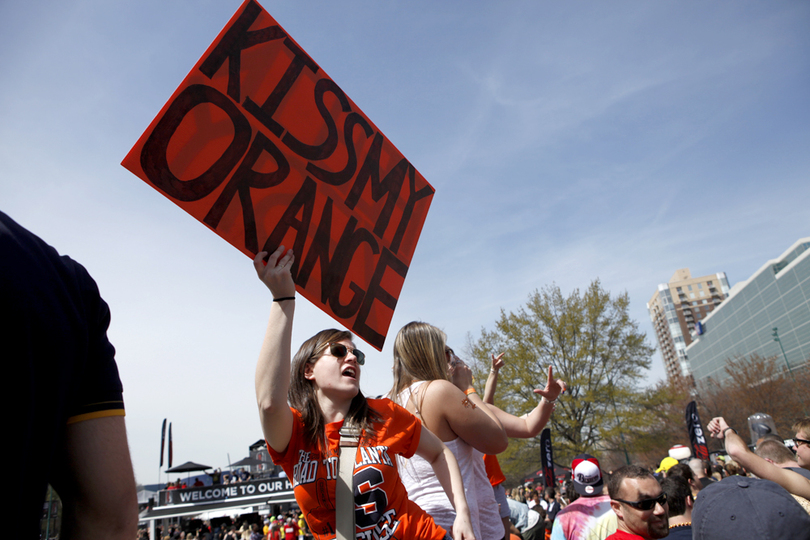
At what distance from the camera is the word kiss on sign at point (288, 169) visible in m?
2.42

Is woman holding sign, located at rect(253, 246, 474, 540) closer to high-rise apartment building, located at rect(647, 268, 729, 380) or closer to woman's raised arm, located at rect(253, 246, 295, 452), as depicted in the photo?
woman's raised arm, located at rect(253, 246, 295, 452)

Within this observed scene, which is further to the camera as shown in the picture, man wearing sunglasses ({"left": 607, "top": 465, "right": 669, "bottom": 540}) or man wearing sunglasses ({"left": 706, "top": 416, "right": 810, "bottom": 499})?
man wearing sunglasses ({"left": 706, "top": 416, "right": 810, "bottom": 499})

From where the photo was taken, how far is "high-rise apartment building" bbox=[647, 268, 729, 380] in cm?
12281

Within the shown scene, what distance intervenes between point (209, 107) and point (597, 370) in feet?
83.4

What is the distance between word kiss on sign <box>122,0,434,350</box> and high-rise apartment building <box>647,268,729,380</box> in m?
137

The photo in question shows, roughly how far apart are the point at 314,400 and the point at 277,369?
59 cm

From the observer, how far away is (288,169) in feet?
9.22

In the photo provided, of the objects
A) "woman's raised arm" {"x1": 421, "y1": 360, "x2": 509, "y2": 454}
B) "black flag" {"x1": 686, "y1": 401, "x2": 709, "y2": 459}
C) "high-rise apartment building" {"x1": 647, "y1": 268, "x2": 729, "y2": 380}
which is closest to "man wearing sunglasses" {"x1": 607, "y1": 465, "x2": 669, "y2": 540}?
"woman's raised arm" {"x1": 421, "y1": 360, "x2": 509, "y2": 454}

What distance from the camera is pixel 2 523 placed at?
0.84 meters

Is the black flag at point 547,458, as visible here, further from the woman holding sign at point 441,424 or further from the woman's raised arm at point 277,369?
the woman's raised arm at point 277,369

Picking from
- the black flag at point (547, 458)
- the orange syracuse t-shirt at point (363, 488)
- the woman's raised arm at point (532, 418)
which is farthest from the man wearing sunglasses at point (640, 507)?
the black flag at point (547, 458)

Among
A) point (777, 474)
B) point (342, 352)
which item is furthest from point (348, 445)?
point (777, 474)

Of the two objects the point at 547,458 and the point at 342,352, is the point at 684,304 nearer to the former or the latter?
the point at 547,458

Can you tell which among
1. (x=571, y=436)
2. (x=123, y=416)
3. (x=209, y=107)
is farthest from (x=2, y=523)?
(x=571, y=436)
